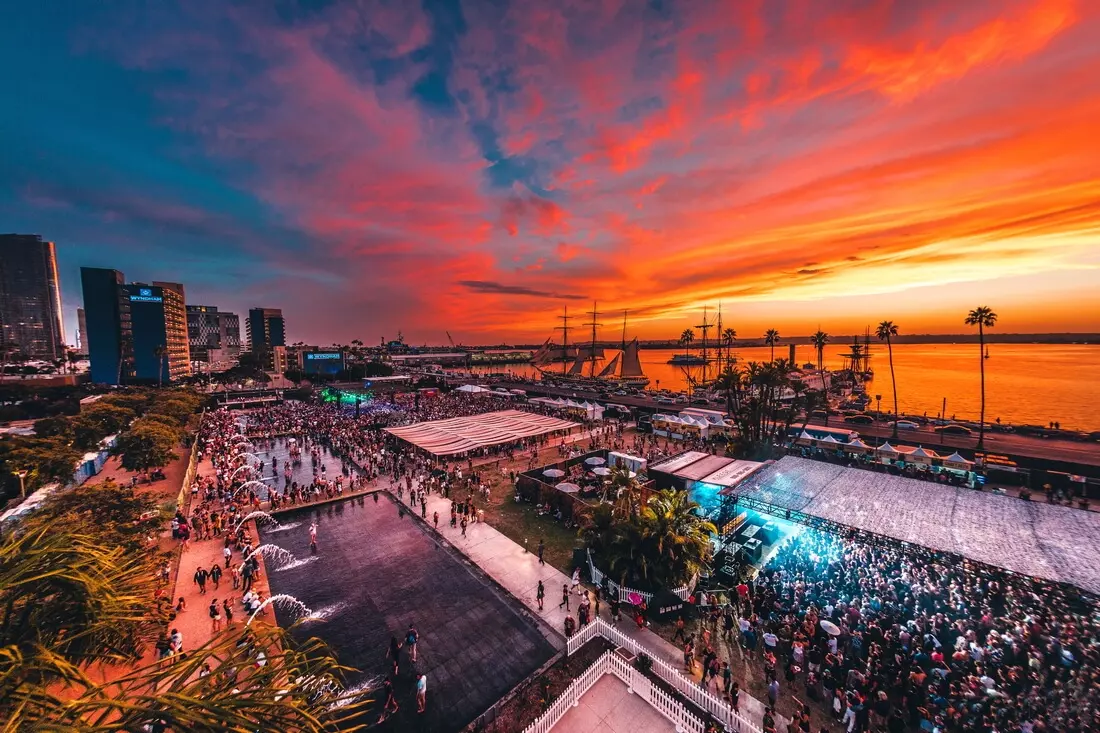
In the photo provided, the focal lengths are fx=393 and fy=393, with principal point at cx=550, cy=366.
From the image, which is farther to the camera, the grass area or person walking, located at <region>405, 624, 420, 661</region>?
the grass area

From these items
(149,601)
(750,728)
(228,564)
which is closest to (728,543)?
(750,728)

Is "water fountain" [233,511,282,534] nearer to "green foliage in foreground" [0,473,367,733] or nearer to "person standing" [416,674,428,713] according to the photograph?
"person standing" [416,674,428,713]

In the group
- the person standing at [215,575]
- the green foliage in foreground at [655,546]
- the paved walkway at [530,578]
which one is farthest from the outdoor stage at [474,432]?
the green foliage in foreground at [655,546]

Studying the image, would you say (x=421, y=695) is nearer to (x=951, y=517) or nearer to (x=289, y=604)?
(x=289, y=604)

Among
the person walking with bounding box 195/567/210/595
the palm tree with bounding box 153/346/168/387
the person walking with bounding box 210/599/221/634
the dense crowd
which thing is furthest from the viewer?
the palm tree with bounding box 153/346/168/387

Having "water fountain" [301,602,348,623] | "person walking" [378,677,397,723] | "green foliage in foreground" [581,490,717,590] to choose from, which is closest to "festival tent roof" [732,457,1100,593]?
"green foliage in foreground" [581,490,717,590]

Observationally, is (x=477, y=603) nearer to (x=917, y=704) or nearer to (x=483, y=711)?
(x=483, y=711)
